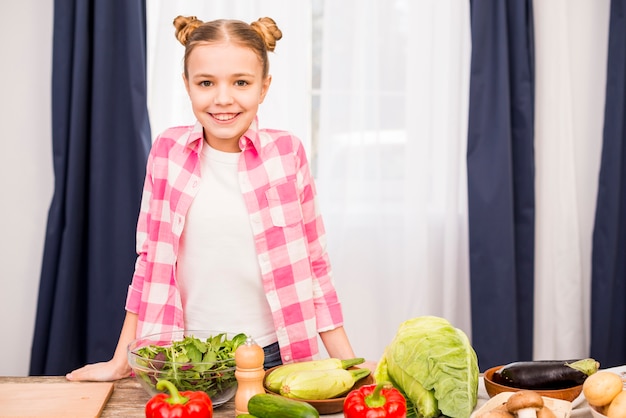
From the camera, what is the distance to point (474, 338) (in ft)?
10.8

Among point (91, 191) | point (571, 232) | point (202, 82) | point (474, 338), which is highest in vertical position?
point (202, 82)

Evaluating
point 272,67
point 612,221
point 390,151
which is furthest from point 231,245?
point 612,221

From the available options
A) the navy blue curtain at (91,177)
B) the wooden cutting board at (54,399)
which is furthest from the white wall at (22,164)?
the wooden cutting board at (54,399)

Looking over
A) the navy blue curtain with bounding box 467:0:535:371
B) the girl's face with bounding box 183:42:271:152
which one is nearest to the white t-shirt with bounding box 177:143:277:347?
the girl's face with bounding box 183:42:271:152

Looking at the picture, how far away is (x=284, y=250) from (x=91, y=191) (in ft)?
4.59

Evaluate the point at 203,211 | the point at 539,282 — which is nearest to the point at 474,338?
the point at 539,282

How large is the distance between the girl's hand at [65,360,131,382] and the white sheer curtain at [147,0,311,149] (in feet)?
5.45

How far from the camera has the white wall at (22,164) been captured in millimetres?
3000

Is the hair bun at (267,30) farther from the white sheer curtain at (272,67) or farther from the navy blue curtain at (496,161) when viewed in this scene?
the navy blue curtain at (496,161)

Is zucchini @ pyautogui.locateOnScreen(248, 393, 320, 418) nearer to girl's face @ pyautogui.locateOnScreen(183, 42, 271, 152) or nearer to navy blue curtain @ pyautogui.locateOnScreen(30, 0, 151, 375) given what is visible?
girl's face @ pyautogui.locateOnScreen(183, 42, 271, 152)

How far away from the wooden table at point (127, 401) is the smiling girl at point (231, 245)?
10.2 inches

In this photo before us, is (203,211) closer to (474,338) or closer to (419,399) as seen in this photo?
(419,399)

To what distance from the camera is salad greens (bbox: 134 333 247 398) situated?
131 centimetres

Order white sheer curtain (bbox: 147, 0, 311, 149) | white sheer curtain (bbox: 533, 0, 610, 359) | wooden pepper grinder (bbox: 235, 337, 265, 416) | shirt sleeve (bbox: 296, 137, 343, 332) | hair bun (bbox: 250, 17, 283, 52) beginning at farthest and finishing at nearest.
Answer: white sheer curtain (bbox: 533, 0, 610, 359) → white sheer curtain (bbox: 147, 0, 311, 149) → shirt sleeve (bbox: 296, 137, 343, 332) → hair bun (bbox: 250, 17, 283, 52) → wooden pepper grinder (bbox: 235, 337, 265, 416)
